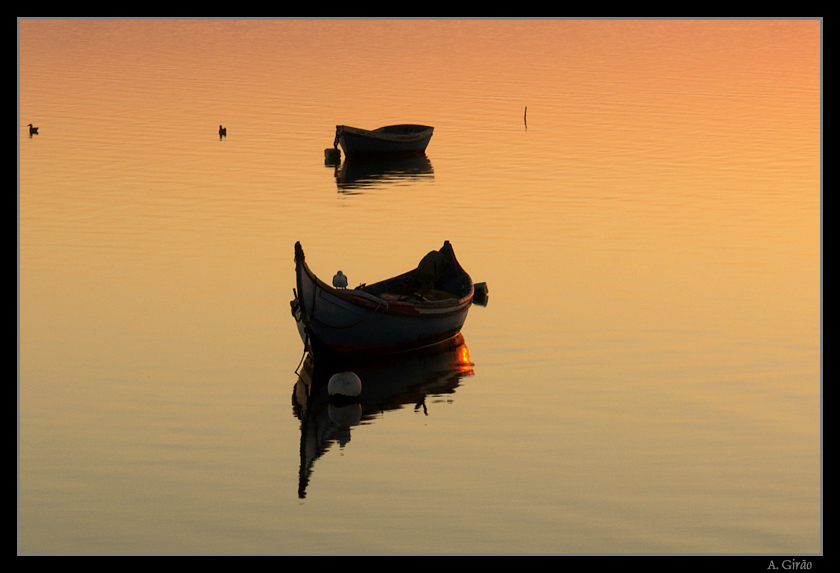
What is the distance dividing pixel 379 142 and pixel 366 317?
30.5 metres

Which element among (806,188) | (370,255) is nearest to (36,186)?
(370,255)

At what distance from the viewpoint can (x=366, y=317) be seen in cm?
3056

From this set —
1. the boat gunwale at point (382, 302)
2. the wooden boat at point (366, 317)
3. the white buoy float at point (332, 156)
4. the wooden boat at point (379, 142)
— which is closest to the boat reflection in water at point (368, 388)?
the wooden boat at point (366, 317)

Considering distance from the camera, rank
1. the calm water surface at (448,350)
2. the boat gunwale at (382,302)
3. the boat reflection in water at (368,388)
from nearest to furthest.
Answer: the calm water surface at (448,350), the boat reflection in water at (368,388), the boat gunwale at (382,302)

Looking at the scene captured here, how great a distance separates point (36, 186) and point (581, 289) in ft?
72.5

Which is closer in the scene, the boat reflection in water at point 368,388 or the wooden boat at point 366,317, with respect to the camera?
the boat reflection in water at point 368,388

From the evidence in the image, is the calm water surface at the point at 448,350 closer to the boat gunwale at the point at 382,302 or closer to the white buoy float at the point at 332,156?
the white buoy float at the point at 332,156

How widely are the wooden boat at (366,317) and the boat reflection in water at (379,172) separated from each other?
814 inches

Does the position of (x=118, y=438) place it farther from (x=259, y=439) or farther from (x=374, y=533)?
(x=374, y=533)

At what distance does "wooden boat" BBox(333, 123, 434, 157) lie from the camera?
59.4 m

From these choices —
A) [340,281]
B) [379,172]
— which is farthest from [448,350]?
[379,172]

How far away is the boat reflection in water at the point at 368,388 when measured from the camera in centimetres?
2675

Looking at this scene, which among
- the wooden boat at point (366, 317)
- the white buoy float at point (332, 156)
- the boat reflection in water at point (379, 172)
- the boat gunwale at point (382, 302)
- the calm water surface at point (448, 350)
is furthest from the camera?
the white buoy float at point (332, 156)

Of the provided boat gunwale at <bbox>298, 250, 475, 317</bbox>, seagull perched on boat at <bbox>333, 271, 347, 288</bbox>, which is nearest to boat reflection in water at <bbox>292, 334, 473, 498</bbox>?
boat gunwale at <bbox>298, 250, 475, 317</bbox>
